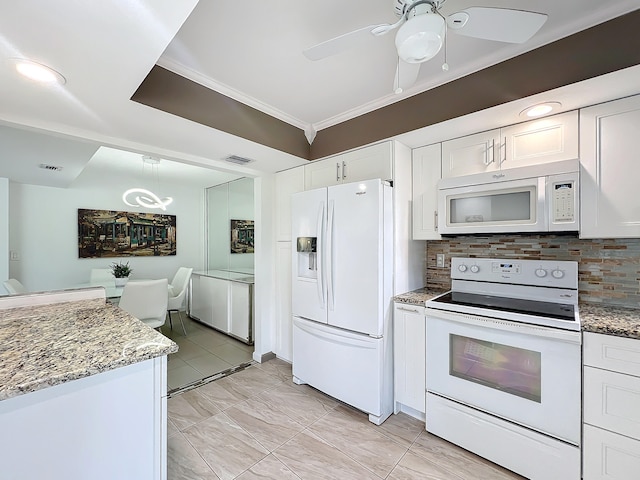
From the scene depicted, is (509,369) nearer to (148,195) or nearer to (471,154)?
(471,154)

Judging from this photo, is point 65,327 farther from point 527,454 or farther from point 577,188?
point 577,188

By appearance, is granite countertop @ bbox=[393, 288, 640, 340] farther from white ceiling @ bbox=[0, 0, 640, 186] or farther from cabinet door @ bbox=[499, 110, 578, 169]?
white ceiling @ bbox=[0, 0, 640, 186]

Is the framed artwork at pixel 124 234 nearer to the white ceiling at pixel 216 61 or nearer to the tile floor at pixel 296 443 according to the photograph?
the white ceiling at pixel 216 61

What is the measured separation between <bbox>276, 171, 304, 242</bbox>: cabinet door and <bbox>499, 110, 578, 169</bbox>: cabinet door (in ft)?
5.85

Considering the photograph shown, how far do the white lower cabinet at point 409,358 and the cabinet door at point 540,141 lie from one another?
4.06ft

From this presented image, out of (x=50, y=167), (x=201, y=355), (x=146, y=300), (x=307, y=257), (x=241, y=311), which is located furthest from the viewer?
(x=241, y=311)

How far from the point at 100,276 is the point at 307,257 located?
3.53 m

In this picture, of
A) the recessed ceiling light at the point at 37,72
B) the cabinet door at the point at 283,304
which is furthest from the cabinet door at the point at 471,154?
the recessed ceiling light at the point at 37,72

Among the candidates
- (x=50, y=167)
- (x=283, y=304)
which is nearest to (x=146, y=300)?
(x=283, y=304)

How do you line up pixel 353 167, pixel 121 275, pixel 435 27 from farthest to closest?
1. pixel 121 275
2. pixel 353 167
3. pixel 435 27

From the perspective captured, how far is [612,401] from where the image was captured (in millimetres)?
1349

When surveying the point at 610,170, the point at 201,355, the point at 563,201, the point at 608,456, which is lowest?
the point at 201,355

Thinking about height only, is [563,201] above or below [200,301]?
above

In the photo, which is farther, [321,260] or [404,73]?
[321,260]
